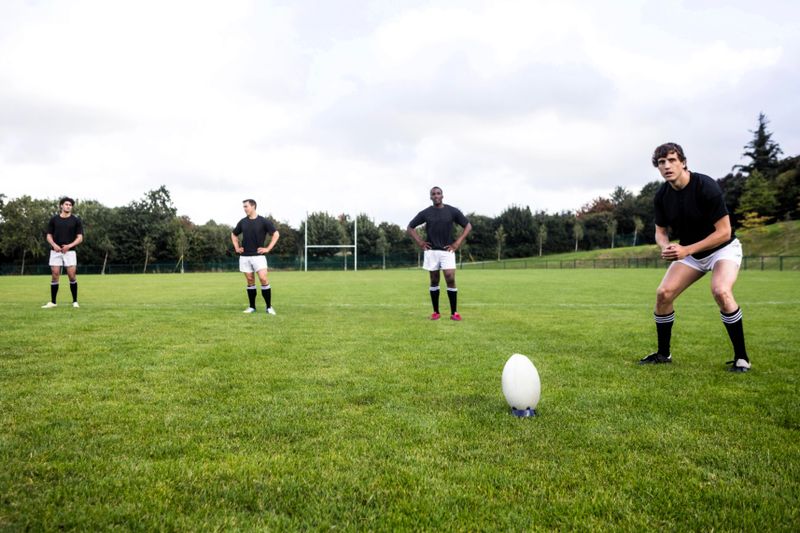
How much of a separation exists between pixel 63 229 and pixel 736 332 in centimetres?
1269

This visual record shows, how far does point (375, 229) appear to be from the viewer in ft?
244

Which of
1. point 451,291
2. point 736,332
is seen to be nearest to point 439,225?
point 451,291

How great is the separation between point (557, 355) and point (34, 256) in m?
79.6

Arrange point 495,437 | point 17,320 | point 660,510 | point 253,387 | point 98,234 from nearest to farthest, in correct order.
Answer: point 660,510 < point 495,437 < point 253,387 < point 17,320 < point 98,234

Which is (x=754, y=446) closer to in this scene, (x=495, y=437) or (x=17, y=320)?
(x=495, y=437)

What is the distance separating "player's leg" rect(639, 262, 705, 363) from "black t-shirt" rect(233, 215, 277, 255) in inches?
309

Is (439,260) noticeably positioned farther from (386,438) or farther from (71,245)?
(71,245)

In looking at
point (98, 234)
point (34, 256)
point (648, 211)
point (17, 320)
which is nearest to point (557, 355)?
point (17, 320)

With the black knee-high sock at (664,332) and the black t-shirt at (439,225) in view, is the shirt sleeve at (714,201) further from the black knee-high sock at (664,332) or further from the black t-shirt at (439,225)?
the black t-shirt at (439,225)

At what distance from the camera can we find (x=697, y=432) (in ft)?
10.6

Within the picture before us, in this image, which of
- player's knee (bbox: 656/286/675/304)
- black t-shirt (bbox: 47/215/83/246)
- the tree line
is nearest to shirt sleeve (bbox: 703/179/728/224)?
player's knee (bbox: 656/286/675/304)

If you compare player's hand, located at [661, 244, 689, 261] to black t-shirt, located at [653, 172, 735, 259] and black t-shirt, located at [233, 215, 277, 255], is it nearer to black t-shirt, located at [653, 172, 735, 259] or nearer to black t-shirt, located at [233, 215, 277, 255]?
black t-shirt, located at [653, 172, 735, 259]

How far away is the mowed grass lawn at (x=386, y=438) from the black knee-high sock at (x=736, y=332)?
0.22 metres

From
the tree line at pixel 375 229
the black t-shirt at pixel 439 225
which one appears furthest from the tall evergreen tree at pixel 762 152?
the black t-shirt at pixel 439 225
